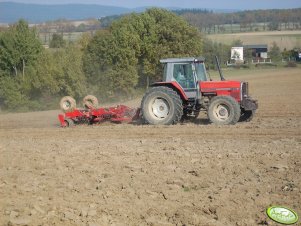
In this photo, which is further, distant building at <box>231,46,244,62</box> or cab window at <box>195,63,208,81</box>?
distant building at <box>231,46,244,62</box>

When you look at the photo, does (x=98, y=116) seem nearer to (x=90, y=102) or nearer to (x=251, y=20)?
(x=90, y=102)

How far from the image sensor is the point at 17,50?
125 feet

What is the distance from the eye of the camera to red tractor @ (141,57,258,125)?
13406 millimetres

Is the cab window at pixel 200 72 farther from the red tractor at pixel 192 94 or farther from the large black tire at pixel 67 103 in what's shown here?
the large black tire at pixel 67 103

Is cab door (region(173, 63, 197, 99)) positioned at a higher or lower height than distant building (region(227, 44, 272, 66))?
lower

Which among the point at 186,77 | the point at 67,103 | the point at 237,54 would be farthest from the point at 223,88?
the point at 237,54

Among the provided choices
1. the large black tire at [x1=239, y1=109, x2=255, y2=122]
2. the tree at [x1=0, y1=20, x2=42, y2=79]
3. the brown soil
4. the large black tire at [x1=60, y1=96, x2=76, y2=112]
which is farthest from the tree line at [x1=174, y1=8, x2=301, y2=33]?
the brown soil

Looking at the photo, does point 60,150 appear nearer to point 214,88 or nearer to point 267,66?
point 214,88

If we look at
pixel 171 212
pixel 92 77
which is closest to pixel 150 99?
pixel 171 212

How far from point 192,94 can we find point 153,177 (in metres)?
6.14

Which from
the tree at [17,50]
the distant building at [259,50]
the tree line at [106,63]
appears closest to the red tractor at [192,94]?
the tree line at [106,63]

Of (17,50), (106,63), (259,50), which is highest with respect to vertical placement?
(259,50)

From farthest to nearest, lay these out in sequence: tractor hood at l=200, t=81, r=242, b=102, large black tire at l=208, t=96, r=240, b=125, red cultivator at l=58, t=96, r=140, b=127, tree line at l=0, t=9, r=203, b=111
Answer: tree line at l=0, t=9, r=203, b=111 < red cultivator at l=58, t=96, r=140, b=127 < tractor hood at l=200, t=81, r=242, b=102 < large black tire at l=208, t=96, r=240, b=125

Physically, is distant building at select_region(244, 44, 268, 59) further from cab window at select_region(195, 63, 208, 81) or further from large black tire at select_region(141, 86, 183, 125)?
large black tire at select_region(141, 86, 183, 125)
